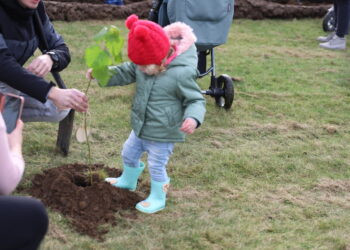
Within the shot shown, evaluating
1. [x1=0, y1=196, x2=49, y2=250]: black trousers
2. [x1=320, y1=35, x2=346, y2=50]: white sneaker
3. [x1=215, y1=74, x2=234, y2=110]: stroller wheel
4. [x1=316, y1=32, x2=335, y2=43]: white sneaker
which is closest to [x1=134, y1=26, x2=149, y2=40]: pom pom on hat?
[x1=0, y1=196, x2=49, y2=250]: black trousers

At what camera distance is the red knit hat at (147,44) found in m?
2.52

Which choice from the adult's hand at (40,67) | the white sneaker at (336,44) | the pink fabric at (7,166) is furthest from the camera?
the white sneaker at (336,44)

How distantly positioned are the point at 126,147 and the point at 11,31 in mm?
865

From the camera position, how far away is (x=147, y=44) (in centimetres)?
252

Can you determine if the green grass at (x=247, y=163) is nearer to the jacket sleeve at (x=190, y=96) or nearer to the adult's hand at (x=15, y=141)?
the jacket sleeve at (x=190, y=96)

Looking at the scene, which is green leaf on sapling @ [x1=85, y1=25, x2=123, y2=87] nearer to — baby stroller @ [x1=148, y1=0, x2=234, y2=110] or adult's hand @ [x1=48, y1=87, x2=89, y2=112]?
adult's hand @ [x1=48, y1=87, x2=89, y2=112]

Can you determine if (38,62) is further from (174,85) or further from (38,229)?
(38,229)

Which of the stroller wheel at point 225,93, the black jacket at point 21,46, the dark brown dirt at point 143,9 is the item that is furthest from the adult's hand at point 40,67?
the dark brown dirt at point 143,9

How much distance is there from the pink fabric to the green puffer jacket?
943 millimetres

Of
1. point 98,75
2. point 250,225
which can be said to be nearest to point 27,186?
point 98,75

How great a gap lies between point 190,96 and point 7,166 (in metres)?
1.10

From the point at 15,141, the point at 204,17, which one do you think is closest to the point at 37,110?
the point at 15,141

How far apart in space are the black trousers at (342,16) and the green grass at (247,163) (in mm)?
1341

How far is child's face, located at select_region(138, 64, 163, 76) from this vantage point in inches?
104
